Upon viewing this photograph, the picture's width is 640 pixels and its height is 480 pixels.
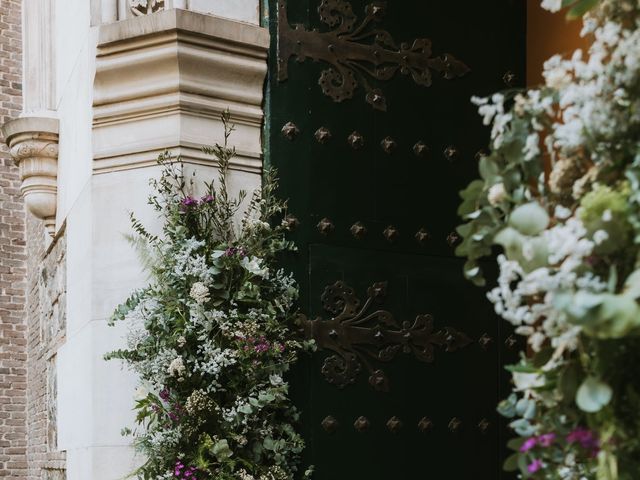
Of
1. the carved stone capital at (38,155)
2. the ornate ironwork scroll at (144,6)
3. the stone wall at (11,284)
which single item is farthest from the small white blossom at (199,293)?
the stone wall at (11,284)

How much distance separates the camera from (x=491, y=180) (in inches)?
57.6

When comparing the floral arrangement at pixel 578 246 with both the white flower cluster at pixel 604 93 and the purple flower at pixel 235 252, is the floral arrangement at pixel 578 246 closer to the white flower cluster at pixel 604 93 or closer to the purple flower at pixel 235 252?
the white flower cluster at pixel 604 93

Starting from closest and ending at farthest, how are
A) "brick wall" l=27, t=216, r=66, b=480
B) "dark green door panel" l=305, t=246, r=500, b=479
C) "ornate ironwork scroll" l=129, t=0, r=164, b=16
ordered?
"dark green door panel" l=305, t=246, r=500, b=479 < "ornate ironwork scroll" l=129, t=0, r=164, b=16 < "brick wall" l=27, t=216, r=66, b=480

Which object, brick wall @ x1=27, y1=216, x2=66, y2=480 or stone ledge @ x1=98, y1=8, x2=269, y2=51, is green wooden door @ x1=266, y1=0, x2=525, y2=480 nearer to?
stone ledge @ x1=98, y1=8, x2=269, y2=51

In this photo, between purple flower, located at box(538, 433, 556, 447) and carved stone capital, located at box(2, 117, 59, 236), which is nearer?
purple flower, located at box(538, 433, 556, 447)

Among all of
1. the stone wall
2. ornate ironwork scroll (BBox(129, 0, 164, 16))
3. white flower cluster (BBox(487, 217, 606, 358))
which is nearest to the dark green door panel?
ornate ironwork scroll (BBox(129, 0, 164, 16))

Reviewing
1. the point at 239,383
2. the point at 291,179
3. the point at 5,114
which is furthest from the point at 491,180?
the point at 5,114

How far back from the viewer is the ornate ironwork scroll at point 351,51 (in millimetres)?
3719

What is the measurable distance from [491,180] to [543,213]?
0.17 meters

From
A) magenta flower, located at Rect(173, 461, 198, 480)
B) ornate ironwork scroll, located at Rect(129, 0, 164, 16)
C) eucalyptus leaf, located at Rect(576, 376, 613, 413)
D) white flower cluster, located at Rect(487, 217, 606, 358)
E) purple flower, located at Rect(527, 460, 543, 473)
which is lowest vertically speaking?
magenta flower, located at Rect(173, 461, 198, 480)

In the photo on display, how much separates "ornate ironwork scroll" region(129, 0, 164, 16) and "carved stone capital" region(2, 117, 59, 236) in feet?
3.41

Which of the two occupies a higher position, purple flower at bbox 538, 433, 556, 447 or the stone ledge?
the stone ledge

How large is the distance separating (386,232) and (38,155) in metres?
1.88

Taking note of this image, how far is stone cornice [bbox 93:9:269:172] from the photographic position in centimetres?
348
